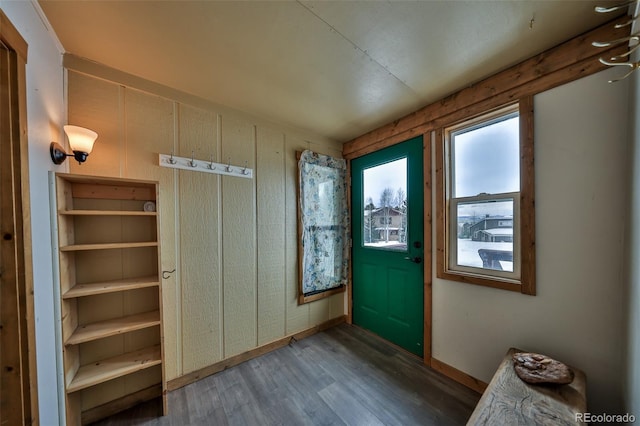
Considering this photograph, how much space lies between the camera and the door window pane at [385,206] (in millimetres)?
2473

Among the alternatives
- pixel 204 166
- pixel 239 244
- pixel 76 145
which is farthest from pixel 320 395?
pixel 76 145

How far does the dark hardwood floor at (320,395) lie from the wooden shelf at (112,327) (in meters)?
0.67

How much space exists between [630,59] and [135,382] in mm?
3814

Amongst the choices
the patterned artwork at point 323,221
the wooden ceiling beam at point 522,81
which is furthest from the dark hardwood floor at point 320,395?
the wooden ceiling beam at point 522,81

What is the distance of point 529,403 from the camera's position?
1152 mm

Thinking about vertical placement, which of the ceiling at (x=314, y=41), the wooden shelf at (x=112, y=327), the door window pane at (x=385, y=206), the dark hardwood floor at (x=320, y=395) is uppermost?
the ceiling at (x=314, y=41)

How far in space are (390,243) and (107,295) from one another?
8.33 feet

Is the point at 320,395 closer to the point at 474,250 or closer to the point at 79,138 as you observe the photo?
the point at 474,250

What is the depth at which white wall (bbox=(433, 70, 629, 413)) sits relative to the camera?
1298mm

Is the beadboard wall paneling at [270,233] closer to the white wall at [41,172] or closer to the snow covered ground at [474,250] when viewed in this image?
the white wall at [41,172]

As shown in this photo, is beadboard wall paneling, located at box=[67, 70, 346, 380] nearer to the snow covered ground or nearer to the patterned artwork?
the patterned artwork

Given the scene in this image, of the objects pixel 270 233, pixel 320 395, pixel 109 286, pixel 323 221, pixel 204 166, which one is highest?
pixel 204 166

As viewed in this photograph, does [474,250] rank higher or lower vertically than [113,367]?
higher

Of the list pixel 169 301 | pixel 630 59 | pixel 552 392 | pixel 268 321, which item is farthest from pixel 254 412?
pixel 630 59
